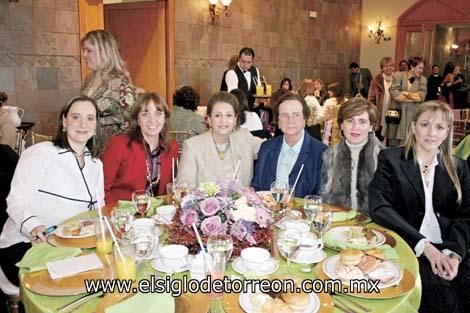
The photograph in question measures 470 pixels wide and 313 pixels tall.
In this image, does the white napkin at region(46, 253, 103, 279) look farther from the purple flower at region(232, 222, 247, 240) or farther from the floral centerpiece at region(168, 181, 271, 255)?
the purple flower at region(232, 222, 247, 240)

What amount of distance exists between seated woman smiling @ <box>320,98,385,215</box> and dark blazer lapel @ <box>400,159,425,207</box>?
269 mm

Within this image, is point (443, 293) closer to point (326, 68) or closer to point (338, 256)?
point (338, 256)

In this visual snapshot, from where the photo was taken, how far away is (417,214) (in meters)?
2.34

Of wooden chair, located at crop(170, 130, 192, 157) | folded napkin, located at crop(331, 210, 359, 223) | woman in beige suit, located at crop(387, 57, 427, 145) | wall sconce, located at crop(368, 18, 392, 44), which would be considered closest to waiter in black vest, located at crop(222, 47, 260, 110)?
wooden chair, located at crop(170, 130, 192, 157)

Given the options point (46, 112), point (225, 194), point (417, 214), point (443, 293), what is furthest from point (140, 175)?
point (46, 112)

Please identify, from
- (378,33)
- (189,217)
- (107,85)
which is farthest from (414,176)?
(378,33)

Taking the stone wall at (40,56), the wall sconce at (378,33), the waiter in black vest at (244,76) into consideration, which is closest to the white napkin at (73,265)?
the stone wall at (40,56)

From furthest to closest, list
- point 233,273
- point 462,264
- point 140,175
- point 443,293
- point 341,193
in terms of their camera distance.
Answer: point 140,175 < point 341,193 < point 462,264 < point 443,293 < point 233,273

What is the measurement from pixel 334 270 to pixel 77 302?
87cm

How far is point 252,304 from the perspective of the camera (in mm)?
1333

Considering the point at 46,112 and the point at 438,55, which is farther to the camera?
the point at 438,55

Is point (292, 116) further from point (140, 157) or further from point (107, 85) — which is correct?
point (107, 85)

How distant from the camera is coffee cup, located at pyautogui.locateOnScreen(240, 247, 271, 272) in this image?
1540 mm

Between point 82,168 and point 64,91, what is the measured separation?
354 centimetres
